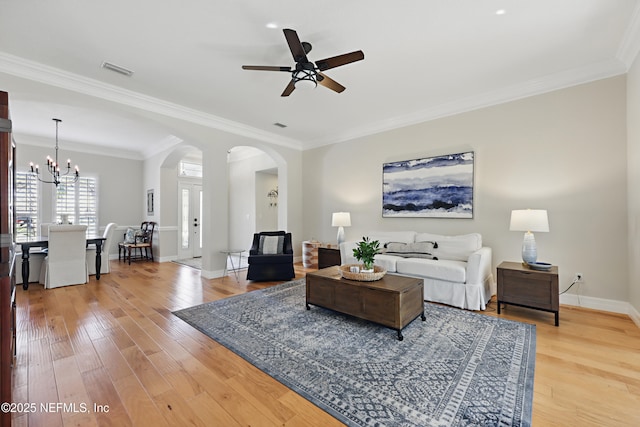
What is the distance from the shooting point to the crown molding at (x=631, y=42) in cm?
247

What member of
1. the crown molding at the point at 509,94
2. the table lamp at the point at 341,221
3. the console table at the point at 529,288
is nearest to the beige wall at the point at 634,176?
the crown molding at the point at 509,94

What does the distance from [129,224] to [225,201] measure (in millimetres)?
4310

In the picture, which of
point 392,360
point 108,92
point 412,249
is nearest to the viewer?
point 392,360

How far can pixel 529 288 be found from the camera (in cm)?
300

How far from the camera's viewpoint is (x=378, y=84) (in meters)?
3.69

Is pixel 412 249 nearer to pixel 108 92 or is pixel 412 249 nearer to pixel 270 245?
pixel 270 245

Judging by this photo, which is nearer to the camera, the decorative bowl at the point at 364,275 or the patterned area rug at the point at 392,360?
the patterned area rug at the point at 392,360

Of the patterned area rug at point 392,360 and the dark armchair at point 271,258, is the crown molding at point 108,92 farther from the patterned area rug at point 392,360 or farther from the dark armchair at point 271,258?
the patterned area rug at point 392,360


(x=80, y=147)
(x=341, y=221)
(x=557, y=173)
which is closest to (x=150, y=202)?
(x=80, y=147)

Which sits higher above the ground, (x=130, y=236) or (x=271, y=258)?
(x=130, y=236)

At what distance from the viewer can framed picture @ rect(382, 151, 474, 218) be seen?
13.7ft

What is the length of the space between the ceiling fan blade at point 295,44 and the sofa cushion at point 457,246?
3.10m

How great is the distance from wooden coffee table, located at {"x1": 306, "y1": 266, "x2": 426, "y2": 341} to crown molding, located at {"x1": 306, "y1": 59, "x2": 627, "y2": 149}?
294cm

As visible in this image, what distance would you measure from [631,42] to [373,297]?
3625 millimetres
